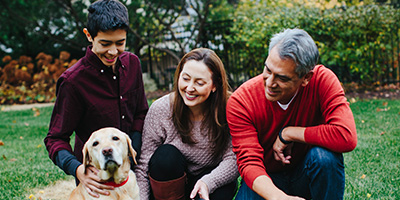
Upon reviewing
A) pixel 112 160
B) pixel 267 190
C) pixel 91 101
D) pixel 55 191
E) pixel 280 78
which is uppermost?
pixel 280 78

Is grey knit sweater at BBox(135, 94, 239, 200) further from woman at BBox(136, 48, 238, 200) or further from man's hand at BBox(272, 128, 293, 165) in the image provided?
man's hand at BBox(272, 128, 293, 165)

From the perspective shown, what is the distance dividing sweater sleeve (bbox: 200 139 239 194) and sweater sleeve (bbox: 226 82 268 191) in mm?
300

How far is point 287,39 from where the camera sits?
93.0 inches

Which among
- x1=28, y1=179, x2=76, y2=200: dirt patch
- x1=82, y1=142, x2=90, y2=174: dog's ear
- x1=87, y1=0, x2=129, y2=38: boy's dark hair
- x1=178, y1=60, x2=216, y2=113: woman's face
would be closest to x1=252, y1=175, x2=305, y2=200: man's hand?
x1=178, y1=60, x2=216, y2=113: woman's face

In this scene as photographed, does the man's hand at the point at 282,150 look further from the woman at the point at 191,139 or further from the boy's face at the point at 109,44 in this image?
the boy's face at the point at 109,44

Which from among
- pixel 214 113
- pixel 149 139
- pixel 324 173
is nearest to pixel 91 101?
pixel 149 139

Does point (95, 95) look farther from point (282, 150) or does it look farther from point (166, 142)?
point (282, 150)

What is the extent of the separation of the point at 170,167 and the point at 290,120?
979 mm

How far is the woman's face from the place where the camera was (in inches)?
115

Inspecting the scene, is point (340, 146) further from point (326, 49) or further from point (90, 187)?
point (326, 49)

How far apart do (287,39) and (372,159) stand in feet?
8.70

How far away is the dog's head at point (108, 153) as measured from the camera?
8.23 ft

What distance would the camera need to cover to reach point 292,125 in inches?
107

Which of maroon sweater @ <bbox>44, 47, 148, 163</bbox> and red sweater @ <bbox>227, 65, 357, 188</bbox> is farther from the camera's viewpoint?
maroon sweater @ <bbox>44, 47, 148, 163</bbox>
